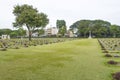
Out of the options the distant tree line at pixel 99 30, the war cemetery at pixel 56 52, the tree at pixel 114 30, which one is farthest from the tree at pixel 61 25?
the tree at pixel 114 30

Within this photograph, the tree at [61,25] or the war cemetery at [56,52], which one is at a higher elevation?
the tree at [61,25]

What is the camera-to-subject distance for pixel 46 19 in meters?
50.3

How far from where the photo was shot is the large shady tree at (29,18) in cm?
4609

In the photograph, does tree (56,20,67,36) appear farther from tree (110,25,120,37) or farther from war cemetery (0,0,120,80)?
tree (110,25,120,37)

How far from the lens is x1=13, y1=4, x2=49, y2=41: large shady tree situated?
46.1 m

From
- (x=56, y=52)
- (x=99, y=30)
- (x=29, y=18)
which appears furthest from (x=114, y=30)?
(x=56, y=52)

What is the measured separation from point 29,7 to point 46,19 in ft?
16.3

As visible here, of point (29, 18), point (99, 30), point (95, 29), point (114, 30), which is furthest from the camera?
point (114, 30)

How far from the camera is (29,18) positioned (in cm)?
4628

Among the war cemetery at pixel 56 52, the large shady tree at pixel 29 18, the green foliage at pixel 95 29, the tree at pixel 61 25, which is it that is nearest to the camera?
the war cemetery at pixel 56 52

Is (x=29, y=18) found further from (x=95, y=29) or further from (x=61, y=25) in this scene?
(x=61, y=25)

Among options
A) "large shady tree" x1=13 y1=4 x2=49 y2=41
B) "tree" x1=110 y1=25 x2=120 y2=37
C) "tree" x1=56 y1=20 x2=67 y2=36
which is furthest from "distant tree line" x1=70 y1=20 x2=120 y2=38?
"large shady tree" x1=13 y1=4 x2=49 y2=41

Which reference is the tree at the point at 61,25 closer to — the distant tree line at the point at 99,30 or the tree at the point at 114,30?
the distant tree line at the point at 99,30

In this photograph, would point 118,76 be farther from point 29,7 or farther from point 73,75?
point 29,7
